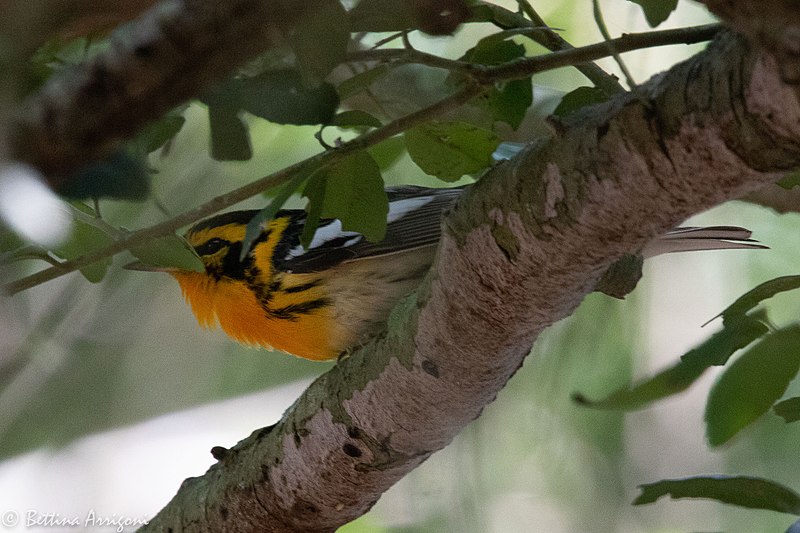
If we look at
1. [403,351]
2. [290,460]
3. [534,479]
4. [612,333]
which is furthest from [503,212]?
[534,479]

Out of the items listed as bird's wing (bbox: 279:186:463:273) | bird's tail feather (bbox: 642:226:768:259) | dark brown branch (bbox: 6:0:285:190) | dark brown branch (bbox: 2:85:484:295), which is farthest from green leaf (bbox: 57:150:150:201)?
bird's wing (bbox: 279:186:463:273)

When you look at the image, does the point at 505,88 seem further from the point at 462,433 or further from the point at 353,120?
the point at 462,433

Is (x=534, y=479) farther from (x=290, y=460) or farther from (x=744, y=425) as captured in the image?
(x=744, y=425)

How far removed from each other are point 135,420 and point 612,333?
5.50 ft

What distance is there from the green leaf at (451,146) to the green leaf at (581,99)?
10 cm

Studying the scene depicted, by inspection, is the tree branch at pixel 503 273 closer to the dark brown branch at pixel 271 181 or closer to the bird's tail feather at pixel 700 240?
the dark brown branch at pixel 271 181

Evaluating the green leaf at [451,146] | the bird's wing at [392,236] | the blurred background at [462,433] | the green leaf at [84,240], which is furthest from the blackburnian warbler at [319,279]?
the green leaf at [84,240]

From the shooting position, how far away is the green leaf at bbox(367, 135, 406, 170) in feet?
4.53

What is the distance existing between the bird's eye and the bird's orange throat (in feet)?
0.25

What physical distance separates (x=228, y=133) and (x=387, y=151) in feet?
1.93

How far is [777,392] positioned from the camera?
1040mm

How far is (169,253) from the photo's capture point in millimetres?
1154

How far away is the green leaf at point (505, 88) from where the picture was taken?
110cm

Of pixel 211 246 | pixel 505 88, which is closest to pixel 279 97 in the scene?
pixel 505 88
